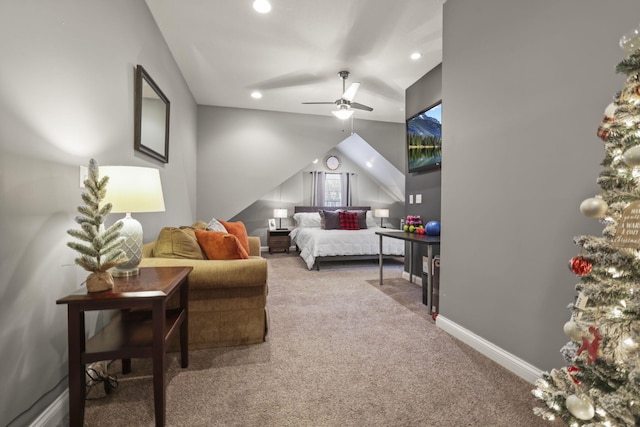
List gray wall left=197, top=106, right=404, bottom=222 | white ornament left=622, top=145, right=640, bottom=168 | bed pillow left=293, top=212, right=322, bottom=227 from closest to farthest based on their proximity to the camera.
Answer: white ornament left=622, top=145, right=640, bottom=168 → gray wall left=197, top=106, right=404, bottom=222 → bed pillow left=293, top=212, right=322, bottom=227

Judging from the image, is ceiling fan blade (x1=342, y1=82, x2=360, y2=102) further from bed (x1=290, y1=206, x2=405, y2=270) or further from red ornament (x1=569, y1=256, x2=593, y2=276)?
red ornament (x1=569, y1=256, x2=593, y2=276)

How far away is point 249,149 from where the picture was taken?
5.20 metres

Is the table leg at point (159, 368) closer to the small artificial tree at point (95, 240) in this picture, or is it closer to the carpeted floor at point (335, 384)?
the carpeted floor at point (335, 384)

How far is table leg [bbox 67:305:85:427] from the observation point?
1.21 metres

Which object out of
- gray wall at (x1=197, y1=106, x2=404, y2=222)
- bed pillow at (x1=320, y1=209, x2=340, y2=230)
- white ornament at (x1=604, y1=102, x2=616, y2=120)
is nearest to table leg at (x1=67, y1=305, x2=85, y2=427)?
white ornament at (x1=604, y1=102, x2=616, y2=120)

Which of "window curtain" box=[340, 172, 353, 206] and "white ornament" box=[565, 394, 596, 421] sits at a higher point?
"window curtain" box=[340, 172, 353, 206]

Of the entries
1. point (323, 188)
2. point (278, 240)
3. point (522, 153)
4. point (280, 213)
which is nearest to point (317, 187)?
point (323, 188)

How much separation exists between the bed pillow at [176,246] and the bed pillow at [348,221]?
4.09 metres

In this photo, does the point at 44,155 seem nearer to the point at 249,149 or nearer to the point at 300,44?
the point at 300,44

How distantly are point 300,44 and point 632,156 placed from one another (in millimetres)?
3022

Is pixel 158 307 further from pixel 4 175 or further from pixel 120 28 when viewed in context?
pixel 120 28

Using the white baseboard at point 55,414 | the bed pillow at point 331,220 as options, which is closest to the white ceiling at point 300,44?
the bed pillow at point 331,220

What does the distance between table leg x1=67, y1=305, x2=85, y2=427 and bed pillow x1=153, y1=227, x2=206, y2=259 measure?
0.90 meters

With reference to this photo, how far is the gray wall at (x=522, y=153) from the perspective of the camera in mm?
1426
